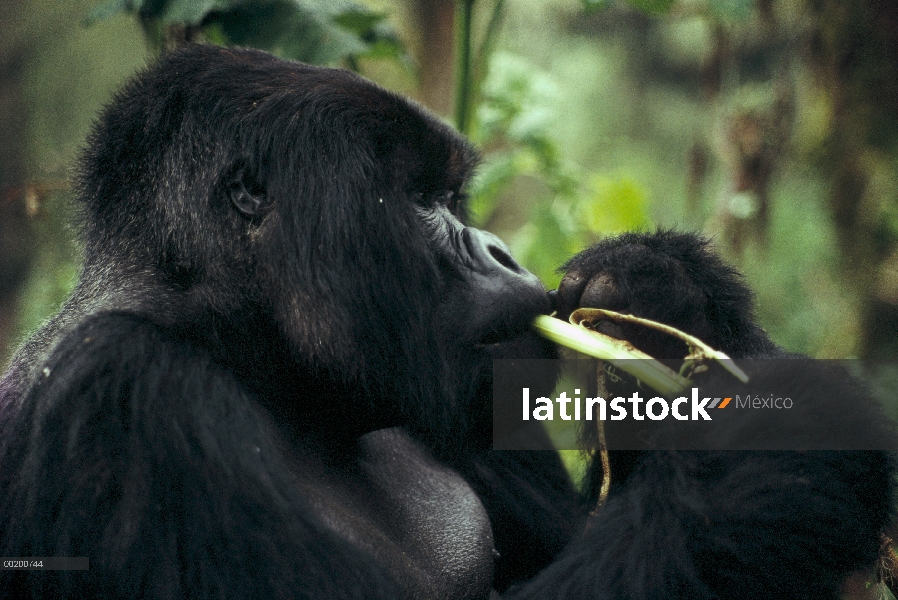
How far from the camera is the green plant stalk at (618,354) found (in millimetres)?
1990

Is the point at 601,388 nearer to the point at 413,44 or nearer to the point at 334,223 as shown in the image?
the point at 334,223

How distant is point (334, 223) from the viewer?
200 centimetres

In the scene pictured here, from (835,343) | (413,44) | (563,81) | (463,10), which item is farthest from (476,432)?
(563,81)

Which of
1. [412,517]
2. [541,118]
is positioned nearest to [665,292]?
[412,517]

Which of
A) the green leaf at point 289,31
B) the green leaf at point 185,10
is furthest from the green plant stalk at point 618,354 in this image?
the green leaf at point 185,10

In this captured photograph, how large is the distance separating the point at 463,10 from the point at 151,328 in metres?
3.26

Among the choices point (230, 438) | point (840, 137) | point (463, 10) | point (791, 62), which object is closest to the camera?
point (230, 438)

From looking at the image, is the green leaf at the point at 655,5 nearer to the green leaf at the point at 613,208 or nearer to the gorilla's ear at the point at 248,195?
the green leaf at the point at 613,208

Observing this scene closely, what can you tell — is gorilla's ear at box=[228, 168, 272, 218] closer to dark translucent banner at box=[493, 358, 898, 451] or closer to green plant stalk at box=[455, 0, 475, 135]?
dark translucent banner at box=[493, 358, 898, 451]

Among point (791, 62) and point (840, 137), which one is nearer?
point (840, 137)

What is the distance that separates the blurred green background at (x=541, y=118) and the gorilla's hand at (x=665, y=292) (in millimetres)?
1649

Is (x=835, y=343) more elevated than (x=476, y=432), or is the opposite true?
(x=835, y=343)

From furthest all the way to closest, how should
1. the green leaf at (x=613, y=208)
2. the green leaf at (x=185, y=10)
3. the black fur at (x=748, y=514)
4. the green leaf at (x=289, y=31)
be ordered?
the green leaf at (x=613, y=208)
the green leaf at (x=289, y=31)
the green leaf at (x=185, y=10)
the black fur at (x=748, y=514)

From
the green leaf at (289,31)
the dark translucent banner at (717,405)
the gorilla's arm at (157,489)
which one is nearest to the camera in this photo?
the gorilla's arm at (157,489)
